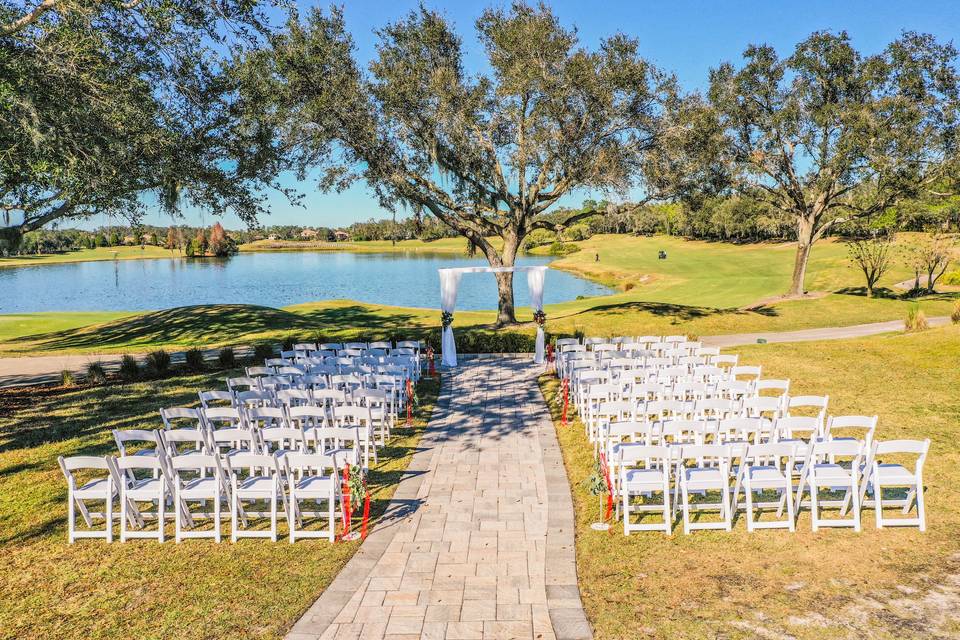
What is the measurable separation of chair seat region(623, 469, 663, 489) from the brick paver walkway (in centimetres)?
89

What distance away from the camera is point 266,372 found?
44.0 ft

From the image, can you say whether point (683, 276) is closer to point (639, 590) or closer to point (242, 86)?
point (242, 86)

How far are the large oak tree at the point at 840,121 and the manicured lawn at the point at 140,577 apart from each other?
85.9ft

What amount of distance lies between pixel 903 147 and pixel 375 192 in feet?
72.3

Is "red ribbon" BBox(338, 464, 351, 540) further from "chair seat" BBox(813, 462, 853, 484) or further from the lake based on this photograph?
the lake

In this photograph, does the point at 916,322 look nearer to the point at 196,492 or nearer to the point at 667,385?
the point at 667,385

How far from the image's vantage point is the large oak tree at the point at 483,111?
68.3 feet

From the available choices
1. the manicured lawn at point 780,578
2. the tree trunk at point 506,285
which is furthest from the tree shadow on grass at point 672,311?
the manicured lawn at point 780,578

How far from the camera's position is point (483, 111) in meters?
22.3

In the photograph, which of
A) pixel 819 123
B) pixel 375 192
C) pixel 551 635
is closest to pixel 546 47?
pixel 375 192

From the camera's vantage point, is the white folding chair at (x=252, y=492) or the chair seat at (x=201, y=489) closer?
the white folding chair at (x=252, y=492)

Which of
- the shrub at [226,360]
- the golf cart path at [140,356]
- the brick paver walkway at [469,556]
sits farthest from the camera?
the shrub at [226,360]

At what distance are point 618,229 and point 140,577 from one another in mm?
67289

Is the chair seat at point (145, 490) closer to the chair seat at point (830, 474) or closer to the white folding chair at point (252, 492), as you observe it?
the white folding chair at point (252, 492)
